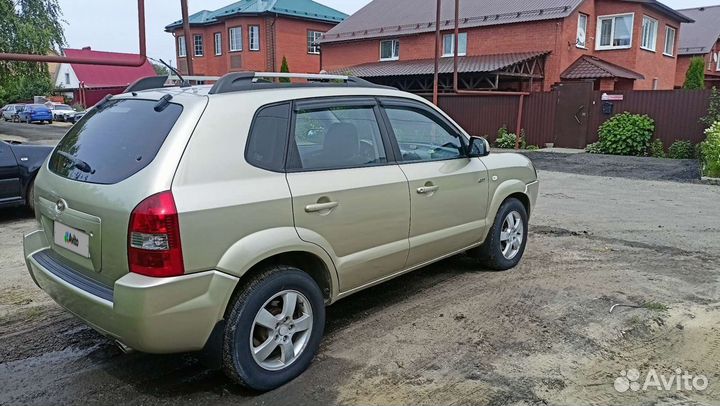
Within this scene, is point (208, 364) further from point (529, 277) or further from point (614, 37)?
point (614, 37)

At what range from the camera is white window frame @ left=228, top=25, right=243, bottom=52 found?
3612 centimetres

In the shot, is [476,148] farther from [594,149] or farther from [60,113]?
[60,113]

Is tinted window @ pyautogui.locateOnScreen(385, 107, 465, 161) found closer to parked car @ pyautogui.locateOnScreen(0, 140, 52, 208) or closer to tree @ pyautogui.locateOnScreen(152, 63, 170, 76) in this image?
tree @ pyautogui.locateOnScreen(152, 63, 170, 76)

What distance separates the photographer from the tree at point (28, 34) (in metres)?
22.2

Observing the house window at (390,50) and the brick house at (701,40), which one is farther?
the brick house at (701,40)

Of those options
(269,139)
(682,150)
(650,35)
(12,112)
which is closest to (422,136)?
(269,139)

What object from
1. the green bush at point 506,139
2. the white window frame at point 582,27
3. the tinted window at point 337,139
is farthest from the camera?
the white window frame at point 582,27

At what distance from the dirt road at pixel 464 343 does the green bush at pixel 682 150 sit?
37.0 ft

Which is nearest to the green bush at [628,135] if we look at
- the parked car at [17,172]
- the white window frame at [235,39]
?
the parked car at [17,172]

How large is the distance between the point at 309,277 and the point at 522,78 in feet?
71.5

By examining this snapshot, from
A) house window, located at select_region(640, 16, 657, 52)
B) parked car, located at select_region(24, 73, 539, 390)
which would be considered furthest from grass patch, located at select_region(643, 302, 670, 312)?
house window, located at select_region(640, 16, 657, 52)

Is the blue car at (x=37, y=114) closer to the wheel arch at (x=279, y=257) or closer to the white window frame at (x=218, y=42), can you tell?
the white window frame at (x=218, y=42)

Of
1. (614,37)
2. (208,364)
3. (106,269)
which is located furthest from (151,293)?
(614,37)

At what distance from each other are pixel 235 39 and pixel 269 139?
35.6m
